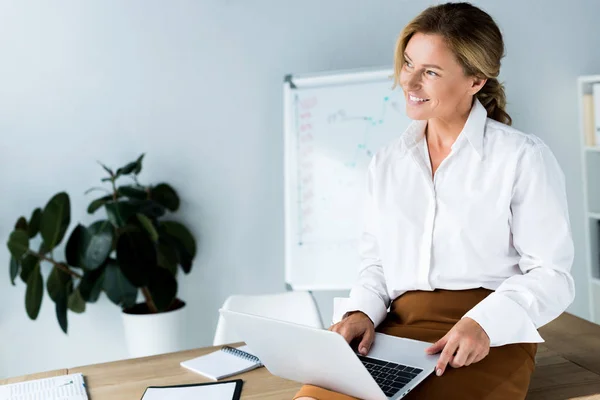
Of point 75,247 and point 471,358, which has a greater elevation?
point 75,247

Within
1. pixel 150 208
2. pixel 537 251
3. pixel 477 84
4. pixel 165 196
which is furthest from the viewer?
pixel 165 196

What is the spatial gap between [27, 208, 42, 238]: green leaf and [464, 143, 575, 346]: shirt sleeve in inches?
91.8

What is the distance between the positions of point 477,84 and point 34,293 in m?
2.27

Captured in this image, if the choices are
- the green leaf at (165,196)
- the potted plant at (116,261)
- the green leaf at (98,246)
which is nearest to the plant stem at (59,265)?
the potted plant at (116,261)

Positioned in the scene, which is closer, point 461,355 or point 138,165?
point 461,355

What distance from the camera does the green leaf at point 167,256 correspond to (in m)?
3.11

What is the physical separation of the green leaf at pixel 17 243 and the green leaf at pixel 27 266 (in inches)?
1.4

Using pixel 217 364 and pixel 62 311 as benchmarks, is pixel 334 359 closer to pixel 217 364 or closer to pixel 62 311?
pixel 217 364

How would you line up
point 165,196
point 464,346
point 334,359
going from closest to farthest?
point 334,359
point 464,346
point 165,196

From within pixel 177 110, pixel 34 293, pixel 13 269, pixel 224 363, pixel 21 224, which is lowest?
pixel 224 363

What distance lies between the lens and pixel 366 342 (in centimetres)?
156

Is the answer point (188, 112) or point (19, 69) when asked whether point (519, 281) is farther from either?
point (19, 69)

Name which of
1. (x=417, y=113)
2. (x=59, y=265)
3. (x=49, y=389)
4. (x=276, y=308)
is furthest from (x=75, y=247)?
(x=417, y=113)

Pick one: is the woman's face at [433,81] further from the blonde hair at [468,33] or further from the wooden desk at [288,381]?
the wooden desk at [288,381]
